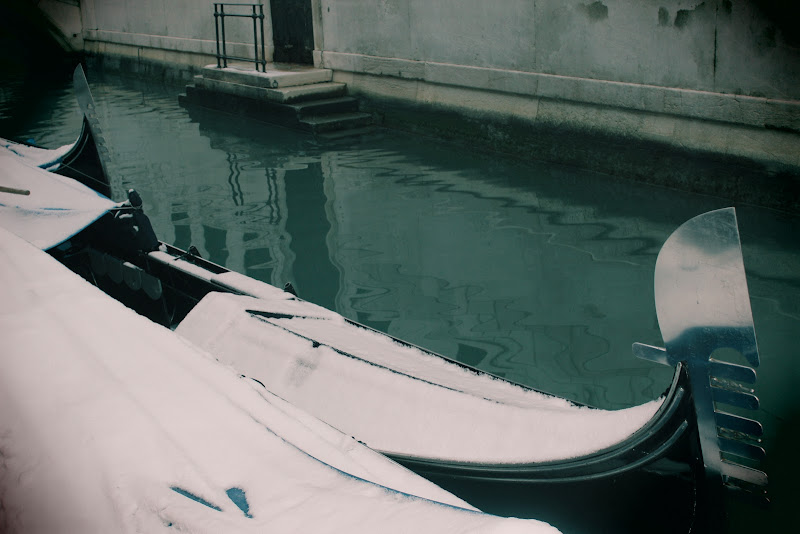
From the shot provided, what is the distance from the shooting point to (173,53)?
1358 centimetres

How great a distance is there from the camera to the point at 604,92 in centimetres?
653

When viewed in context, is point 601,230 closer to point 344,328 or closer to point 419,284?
point 419,284

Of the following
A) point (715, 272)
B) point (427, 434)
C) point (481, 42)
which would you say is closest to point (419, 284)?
point (427, 434)

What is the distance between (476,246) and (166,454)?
12.5 ft

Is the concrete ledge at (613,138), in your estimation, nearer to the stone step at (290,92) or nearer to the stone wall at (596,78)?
the stone wall at (596,78)

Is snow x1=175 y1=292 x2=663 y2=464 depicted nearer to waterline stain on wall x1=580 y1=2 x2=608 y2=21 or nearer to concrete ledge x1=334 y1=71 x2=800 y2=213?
concrete ledge x1=334 y1=71 x2=800 y2=213

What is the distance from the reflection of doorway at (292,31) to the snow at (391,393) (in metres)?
7.69

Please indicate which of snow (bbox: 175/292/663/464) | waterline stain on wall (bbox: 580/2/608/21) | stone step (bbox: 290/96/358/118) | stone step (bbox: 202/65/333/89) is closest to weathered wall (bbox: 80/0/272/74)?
stone step (bbox: 202/65/333/89)

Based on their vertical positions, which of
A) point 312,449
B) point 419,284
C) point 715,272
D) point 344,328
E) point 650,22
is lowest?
point 419,284

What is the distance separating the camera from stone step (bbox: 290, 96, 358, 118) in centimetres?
888

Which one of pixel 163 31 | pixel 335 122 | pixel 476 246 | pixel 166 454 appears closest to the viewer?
pixel 166 454

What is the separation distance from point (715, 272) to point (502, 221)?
153 inches

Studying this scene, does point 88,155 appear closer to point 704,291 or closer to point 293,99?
point 293,99

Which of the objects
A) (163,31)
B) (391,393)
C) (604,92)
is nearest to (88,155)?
(391,393)
